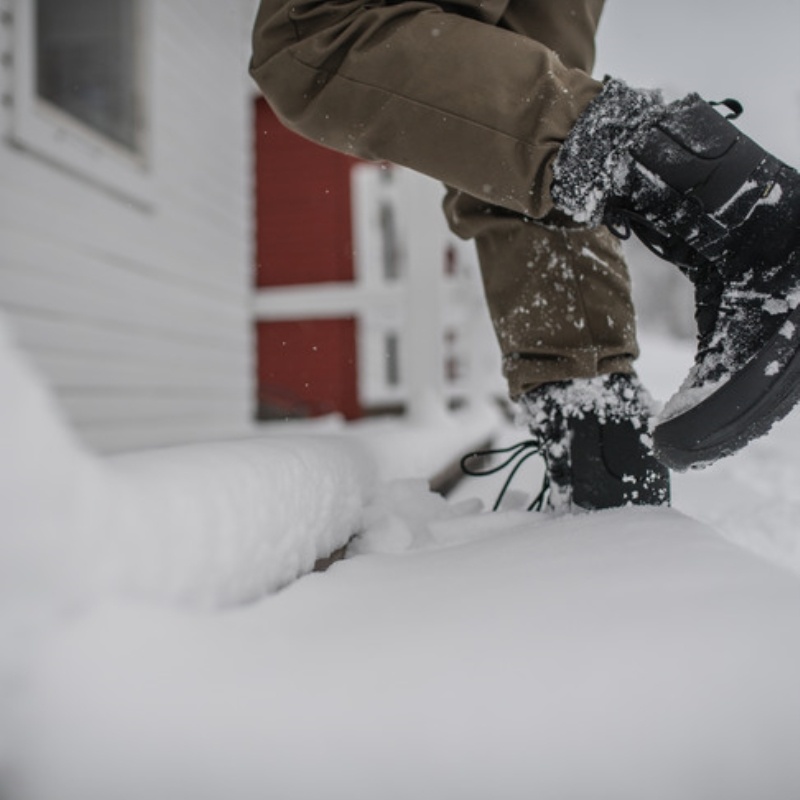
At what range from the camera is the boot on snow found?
3.14 feet

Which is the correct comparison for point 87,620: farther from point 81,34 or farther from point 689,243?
point 81,34

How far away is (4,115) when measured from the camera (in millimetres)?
2328

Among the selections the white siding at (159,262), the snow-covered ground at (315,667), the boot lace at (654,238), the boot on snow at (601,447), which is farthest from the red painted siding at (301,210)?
the snow-covered ground at (315,667)

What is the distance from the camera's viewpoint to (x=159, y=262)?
11.4ft

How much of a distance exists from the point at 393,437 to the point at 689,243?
84 centimetres

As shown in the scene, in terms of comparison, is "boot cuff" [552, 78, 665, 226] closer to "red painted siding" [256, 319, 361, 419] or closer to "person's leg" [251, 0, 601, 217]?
"person's leg" [251, 0, 601, 217]

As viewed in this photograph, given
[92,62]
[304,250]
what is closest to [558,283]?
[92,62]

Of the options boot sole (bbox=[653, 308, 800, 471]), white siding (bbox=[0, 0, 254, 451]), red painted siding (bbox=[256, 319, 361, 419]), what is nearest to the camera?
boot sole (bbox=[653, 308, 800, 471])

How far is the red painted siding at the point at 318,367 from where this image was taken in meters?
7.25

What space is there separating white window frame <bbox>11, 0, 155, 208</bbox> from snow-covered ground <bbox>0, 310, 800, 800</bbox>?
231 cm

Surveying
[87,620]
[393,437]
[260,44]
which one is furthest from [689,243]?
[393,437]

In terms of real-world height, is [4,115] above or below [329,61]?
above

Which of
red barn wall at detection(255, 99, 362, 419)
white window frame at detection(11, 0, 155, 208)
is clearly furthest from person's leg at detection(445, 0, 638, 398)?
red barn wall at detection(255, 99, 362, 419)

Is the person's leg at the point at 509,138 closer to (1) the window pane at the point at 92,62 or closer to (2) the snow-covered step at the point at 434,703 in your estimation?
(2) the snow-covered step at the point at 434,703
